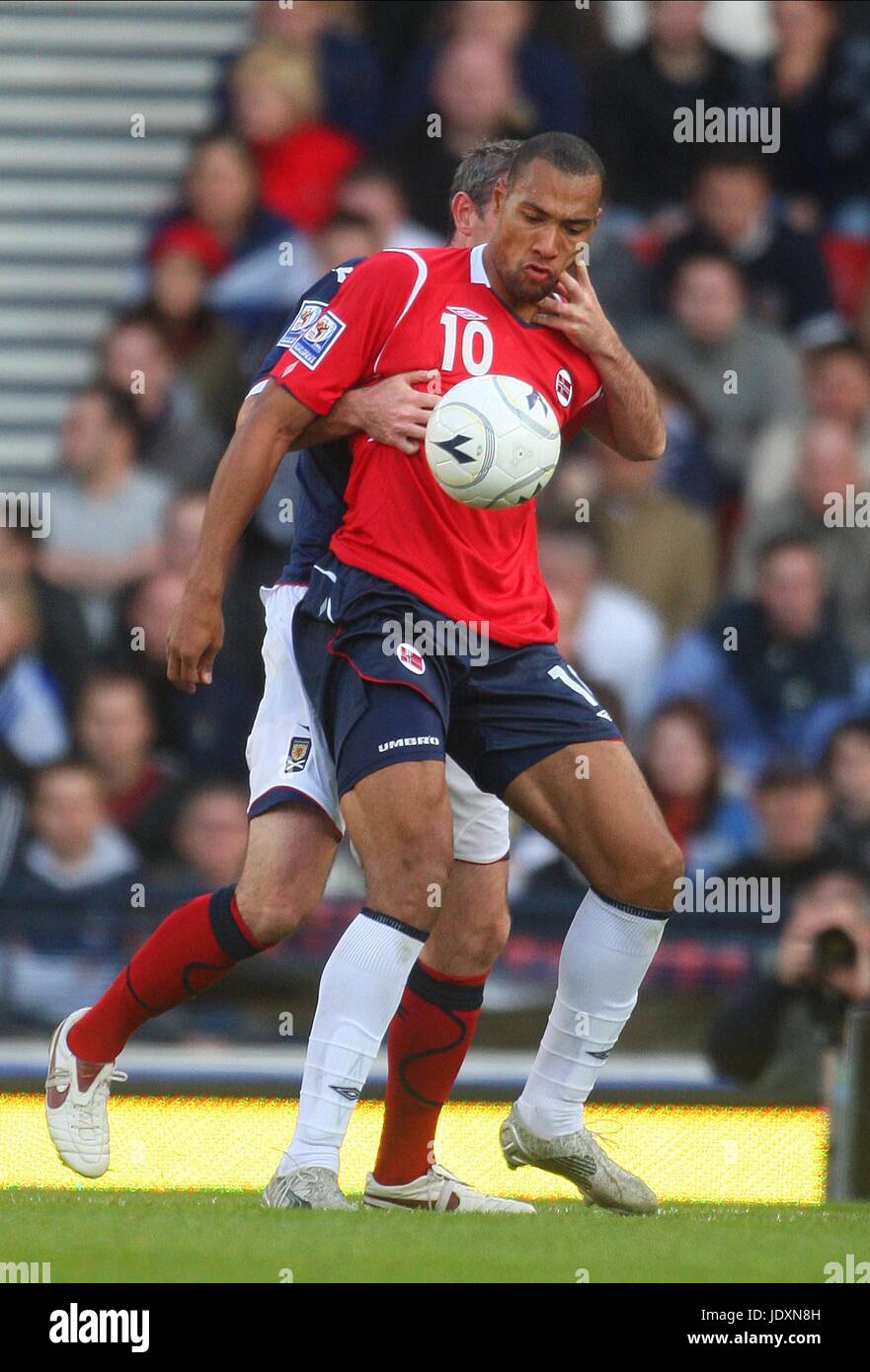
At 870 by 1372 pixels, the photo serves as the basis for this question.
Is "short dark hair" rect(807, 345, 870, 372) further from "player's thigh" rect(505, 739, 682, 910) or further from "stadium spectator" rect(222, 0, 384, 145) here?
"player's thigh" rect(505, 739, 682, 910)

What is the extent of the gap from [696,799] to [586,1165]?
11.2 ft

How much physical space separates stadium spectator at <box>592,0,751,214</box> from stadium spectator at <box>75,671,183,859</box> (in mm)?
2864

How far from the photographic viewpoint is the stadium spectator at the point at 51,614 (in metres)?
8.03

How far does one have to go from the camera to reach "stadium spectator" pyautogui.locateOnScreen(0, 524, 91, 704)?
8.03 meters

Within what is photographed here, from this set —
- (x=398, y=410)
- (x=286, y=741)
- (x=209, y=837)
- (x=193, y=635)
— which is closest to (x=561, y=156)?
(x=398, y=410)

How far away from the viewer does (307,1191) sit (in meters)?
4.10

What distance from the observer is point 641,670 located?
26.5 ft

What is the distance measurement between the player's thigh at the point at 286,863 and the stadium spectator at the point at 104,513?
A: 3.70 m

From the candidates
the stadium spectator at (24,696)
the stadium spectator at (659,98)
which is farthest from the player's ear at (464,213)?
the stadium spectator at (659,98)

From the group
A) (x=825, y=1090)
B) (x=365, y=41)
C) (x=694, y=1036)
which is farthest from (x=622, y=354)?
(x=365, y=41)

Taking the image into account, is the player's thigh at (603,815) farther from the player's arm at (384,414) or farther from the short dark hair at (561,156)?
the short dark hair at (561,156)

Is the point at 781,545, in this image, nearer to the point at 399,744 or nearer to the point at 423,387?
the point at 423,387

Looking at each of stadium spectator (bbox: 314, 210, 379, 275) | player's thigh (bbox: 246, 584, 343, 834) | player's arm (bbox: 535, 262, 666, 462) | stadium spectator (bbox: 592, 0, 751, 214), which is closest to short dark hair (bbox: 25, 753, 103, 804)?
stadium spectator (bbox: 314, 210, 379, 275)

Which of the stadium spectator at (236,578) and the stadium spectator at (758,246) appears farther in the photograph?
the stadium spectator at (758,246)
